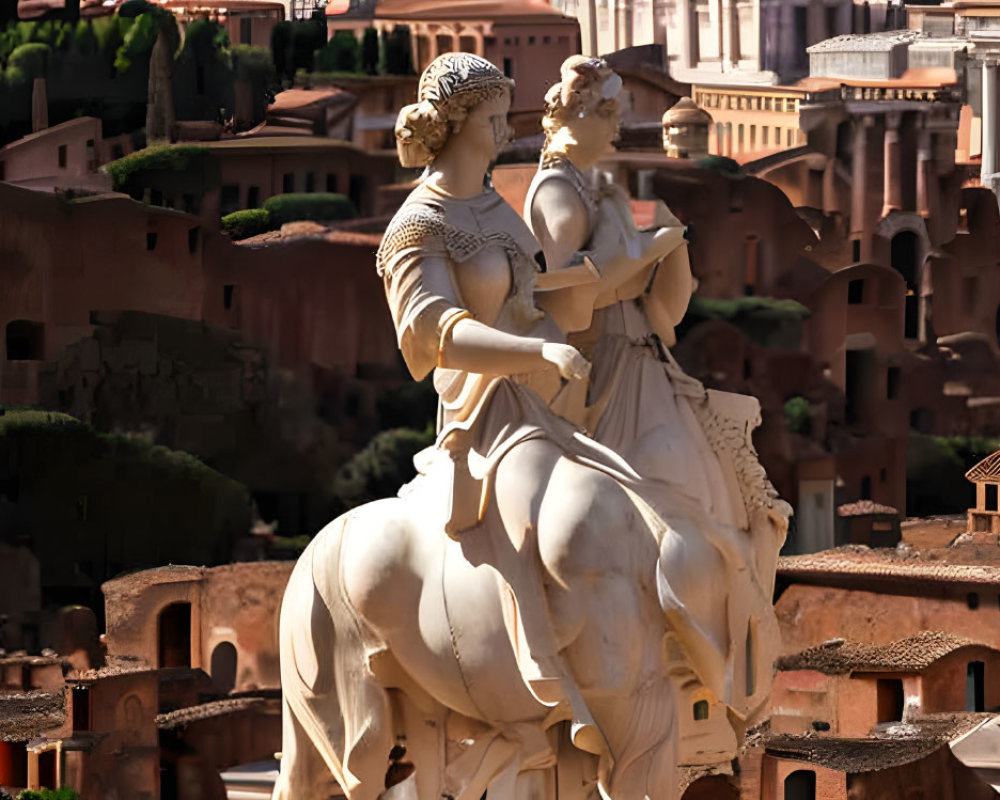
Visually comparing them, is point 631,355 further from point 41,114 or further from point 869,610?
point 41,114

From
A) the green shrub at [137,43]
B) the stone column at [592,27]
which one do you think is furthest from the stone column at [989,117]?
the green shrub at [137,43]

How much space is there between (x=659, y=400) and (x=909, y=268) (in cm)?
2767

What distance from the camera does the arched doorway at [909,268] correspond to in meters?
37.2

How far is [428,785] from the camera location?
31.0 feet

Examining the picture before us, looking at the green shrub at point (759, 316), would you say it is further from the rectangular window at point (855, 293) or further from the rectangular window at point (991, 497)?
the rectangular window at point (991, 497)

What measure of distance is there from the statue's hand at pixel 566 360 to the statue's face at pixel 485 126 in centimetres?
68

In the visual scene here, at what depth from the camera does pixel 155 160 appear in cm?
3478

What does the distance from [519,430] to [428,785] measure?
0.98m

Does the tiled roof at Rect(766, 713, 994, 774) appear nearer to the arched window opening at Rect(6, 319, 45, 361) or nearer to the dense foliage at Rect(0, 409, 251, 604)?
the dense foliage at Rect(0, 409, 251, 604)

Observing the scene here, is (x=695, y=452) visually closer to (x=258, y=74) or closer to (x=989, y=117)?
(x=258, y=74)

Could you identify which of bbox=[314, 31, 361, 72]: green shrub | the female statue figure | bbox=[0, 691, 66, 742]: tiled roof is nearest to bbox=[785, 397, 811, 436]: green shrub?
bbox=[314, 31, 361, 72]: green shrub

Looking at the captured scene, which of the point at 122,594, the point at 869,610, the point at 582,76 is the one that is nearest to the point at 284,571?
the point at 122,594

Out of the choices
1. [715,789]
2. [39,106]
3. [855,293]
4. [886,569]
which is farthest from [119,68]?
[715,789]

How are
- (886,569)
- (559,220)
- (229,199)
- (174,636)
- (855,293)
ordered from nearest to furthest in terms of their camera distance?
(559,220)
(886,569)
(174,636)
(229,199)
(855,293)
